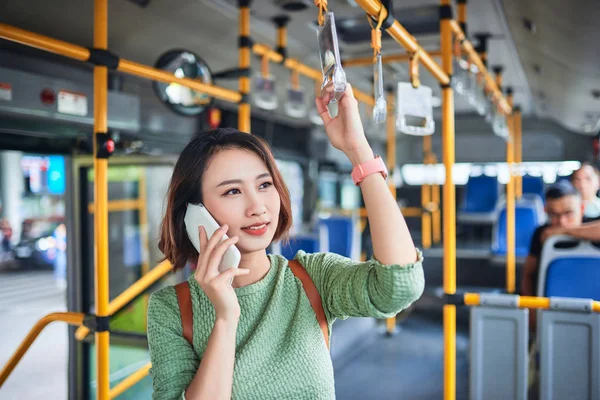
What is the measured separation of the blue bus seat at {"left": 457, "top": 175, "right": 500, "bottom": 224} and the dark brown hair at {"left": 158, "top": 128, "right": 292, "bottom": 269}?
725 cm

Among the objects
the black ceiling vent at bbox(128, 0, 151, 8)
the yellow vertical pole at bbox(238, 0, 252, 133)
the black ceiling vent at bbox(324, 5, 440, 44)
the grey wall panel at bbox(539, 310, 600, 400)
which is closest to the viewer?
the grey wall panel at bbox(539, 310, 600, 400)

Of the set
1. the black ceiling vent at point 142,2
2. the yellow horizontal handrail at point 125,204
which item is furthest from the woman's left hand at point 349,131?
the yellow horizontal handrail at point 125,204

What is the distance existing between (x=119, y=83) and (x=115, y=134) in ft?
1.43

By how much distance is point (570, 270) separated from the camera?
8.85 ft

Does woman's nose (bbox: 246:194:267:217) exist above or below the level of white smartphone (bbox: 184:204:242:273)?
above

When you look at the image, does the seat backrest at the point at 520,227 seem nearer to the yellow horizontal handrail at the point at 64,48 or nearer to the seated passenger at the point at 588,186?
the seated passenger at the point at 588,186

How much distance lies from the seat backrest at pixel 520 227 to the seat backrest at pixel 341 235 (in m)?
1.76

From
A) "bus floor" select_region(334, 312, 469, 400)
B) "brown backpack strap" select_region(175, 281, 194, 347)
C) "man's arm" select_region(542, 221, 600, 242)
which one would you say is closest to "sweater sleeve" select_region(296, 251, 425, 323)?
"brown backpack strap" select_region(175, 281, 194, 347)

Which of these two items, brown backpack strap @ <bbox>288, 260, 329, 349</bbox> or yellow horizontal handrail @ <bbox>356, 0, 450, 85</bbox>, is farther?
yellow horizontal handrail @ <bbox>356, 0, 450, 85</bbox>

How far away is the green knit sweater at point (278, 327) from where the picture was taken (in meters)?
1.06

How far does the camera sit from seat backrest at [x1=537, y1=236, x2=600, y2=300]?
266cm

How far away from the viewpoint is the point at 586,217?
3.91 metres

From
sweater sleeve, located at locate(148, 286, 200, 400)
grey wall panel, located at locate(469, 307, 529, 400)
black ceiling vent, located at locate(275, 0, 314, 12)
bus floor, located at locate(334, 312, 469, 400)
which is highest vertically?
black ceiling vent, located at locate(275, 0, 314, 12)

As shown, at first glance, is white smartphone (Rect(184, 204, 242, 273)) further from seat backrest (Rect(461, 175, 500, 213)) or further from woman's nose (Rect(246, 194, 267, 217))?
seat backrest (Rect(461, 175, 500, 213))
